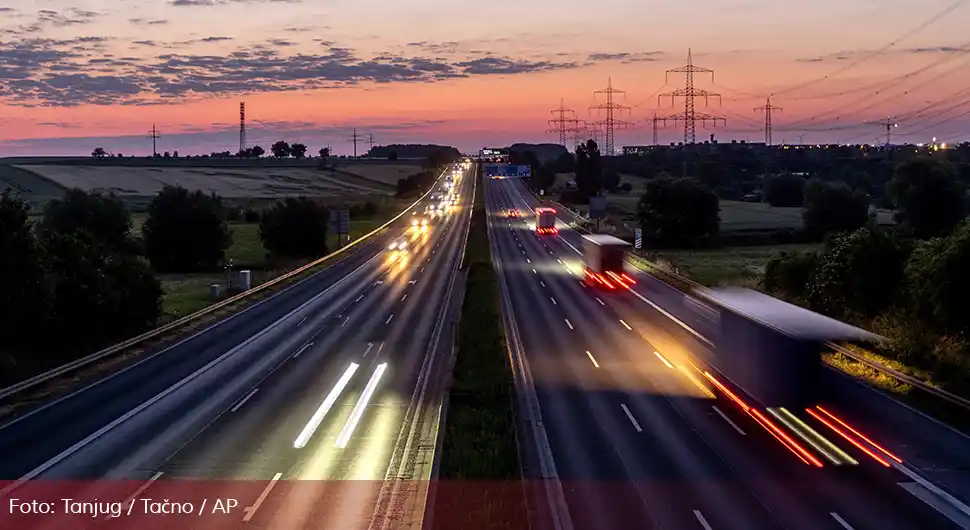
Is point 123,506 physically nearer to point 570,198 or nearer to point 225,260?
point 225,260

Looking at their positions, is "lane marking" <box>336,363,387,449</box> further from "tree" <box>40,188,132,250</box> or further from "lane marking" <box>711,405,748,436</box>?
"tree" <box>40,188,132,250</box>

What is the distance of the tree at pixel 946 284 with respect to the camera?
97.9ft

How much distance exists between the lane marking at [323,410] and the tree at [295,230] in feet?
188

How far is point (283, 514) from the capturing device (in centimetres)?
1638

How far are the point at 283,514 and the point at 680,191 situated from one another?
94.3 meters

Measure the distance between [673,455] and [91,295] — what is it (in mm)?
27858

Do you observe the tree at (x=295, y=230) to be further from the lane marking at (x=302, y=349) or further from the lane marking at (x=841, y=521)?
the lane marking at (x=841, y=521)

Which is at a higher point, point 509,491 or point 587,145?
point 587,145

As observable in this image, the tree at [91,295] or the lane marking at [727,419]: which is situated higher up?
the tree at [91,295]

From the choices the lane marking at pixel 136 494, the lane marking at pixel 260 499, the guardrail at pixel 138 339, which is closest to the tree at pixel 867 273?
the lane marking at pixel 260 499

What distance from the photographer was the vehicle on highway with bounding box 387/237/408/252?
8969 centimetres

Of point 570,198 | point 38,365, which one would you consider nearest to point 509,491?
point 38,365

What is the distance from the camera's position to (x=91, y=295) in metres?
38.7

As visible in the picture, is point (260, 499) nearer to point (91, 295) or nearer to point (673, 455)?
point (673, 455)
